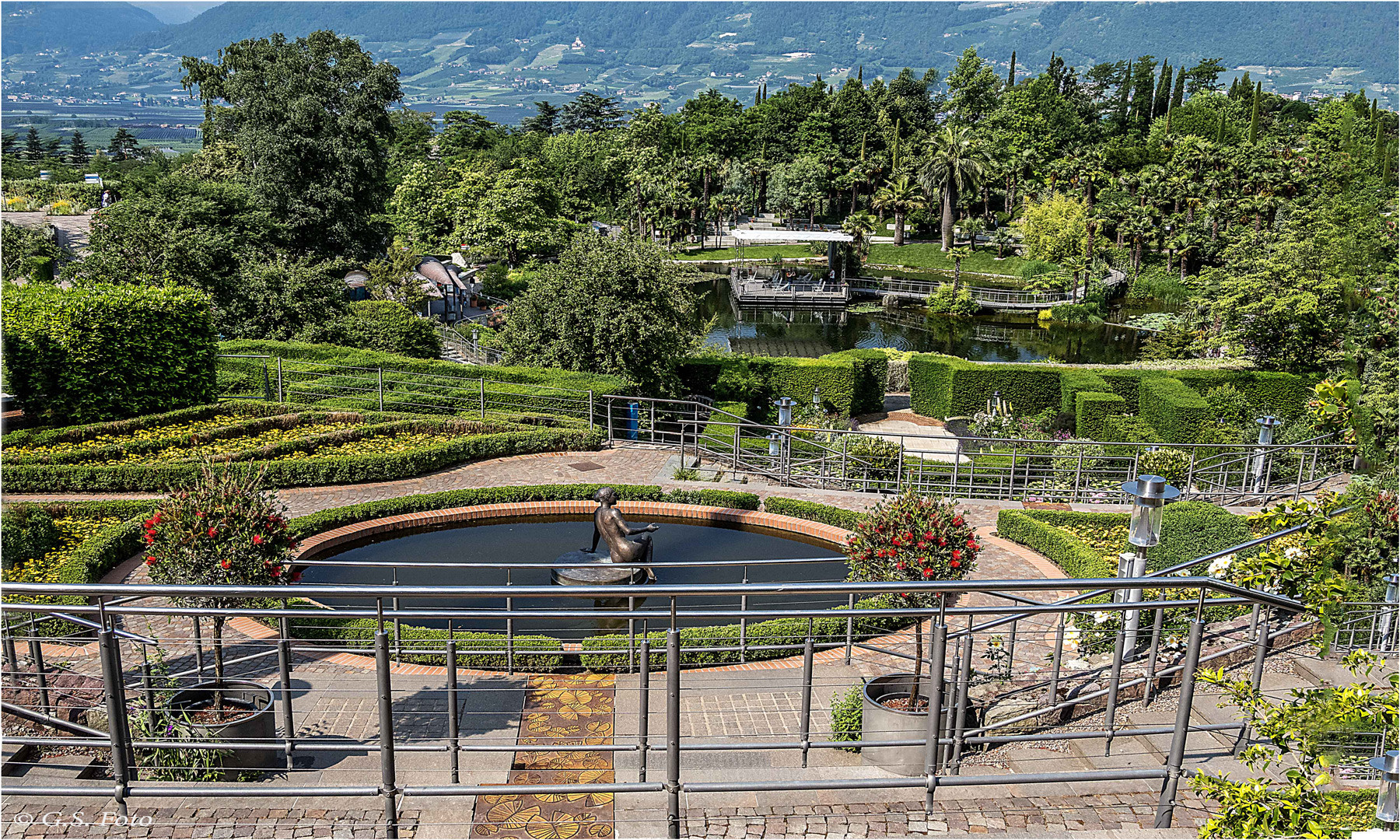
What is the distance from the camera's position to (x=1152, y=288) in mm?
48125

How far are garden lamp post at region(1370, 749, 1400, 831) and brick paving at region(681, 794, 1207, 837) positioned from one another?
1.37 meters

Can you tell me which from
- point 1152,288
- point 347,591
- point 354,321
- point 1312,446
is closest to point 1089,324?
point 1152,288

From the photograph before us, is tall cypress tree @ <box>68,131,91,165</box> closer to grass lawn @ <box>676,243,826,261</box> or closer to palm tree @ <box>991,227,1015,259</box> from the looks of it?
grass lawn @ <box>676,243,826,261</box>

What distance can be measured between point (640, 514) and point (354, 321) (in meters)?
13.7

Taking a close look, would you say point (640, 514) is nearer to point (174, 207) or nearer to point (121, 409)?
point (121, 409)

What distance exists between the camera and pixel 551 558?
46.9 ft

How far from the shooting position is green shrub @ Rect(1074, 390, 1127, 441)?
23469 millimetres

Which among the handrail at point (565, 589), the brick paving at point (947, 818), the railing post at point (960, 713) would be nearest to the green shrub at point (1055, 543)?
the railing post at point (960, 713)

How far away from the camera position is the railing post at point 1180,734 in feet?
16.7

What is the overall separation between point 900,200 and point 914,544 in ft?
180

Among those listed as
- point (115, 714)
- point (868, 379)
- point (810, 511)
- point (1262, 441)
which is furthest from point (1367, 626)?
point (868, 379)

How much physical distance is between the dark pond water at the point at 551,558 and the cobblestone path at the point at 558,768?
3.45 meters

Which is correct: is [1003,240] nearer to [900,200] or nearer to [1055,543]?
[900,200]

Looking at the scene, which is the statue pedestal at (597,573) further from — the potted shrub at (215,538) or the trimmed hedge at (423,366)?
the trimmed hedge at (423,366)
